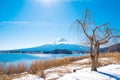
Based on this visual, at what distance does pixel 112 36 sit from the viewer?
791cm

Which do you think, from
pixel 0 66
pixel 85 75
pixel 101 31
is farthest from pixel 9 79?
pixel 101 31

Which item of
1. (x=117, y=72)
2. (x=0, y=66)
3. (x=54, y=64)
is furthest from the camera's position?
(x=54, y=64)

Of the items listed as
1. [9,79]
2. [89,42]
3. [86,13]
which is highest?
[86,13]

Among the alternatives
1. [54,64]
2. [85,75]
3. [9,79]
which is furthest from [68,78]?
[54,64]

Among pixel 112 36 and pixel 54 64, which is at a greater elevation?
pixel 112 36

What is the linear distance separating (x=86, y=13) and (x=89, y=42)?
41.6 inches

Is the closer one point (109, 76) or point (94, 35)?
point (109, 76)

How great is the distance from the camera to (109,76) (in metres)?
6.82

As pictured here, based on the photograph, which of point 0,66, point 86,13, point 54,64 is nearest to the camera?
point 86,13

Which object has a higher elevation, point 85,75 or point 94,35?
point 94,35

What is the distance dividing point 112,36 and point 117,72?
125 cm

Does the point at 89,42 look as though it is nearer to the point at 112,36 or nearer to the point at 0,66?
the point at 112,36

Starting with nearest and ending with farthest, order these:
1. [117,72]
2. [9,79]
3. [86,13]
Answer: [117,72], [86,13], [9,79]

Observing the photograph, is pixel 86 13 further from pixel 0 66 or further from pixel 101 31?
pixel 0 66
